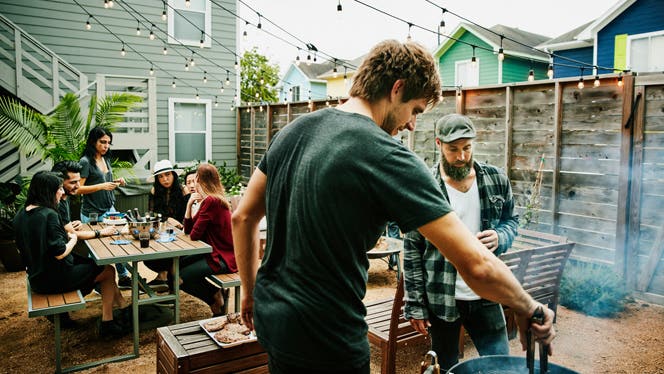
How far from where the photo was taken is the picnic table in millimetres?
4406

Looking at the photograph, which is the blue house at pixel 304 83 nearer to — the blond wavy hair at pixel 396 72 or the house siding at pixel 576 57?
the house siding at pixel 576 57

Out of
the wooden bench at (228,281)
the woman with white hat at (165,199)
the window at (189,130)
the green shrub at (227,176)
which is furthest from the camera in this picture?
the window at (189,130)

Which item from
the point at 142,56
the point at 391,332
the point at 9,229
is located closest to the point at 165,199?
the point at 9,229

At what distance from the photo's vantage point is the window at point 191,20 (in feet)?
43.5

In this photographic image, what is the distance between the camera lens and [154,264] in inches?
239

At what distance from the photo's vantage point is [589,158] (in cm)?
633

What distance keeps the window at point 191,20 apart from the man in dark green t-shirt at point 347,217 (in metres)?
12.9

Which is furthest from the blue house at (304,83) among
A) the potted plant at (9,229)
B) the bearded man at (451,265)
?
the bearded man at (451,265)

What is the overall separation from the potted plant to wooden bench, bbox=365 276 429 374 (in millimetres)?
6120

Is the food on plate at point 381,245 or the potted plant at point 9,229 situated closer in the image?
the food on plate at point 381,245

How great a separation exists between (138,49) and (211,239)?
9398mm

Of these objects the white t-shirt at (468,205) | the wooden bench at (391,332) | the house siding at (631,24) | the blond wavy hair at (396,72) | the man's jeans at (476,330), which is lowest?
the wooden bench at (391,332)

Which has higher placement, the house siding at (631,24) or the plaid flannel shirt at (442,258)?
the house siding at (631,24)

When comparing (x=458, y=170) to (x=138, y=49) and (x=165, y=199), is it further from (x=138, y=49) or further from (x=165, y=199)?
(x=138, y=49)
